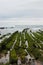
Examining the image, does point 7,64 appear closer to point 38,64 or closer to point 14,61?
point 14,61

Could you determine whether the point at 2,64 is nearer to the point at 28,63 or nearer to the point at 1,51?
the point at 28,63

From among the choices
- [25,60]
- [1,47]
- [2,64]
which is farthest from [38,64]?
[1,47]

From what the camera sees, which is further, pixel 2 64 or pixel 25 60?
pixel 25 60

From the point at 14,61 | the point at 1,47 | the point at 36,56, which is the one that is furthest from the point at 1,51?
the point at 14,61

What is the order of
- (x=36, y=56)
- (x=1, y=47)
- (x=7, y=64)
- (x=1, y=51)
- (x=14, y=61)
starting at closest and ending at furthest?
(x=7, y=64) → (x=14, y=61) → (x=36, y=56) → (x=1, y=51) → (x=1, y=47)

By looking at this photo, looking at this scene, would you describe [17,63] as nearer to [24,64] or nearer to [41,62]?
[24,64]

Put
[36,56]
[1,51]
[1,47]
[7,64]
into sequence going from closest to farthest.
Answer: [7,64] < [36,56] < [1,51] < [1,47]

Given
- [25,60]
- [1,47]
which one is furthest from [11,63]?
[1,47]

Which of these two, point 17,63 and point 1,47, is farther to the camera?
point 1,47

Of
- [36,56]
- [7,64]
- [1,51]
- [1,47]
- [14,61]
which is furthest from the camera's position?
[1,47]
